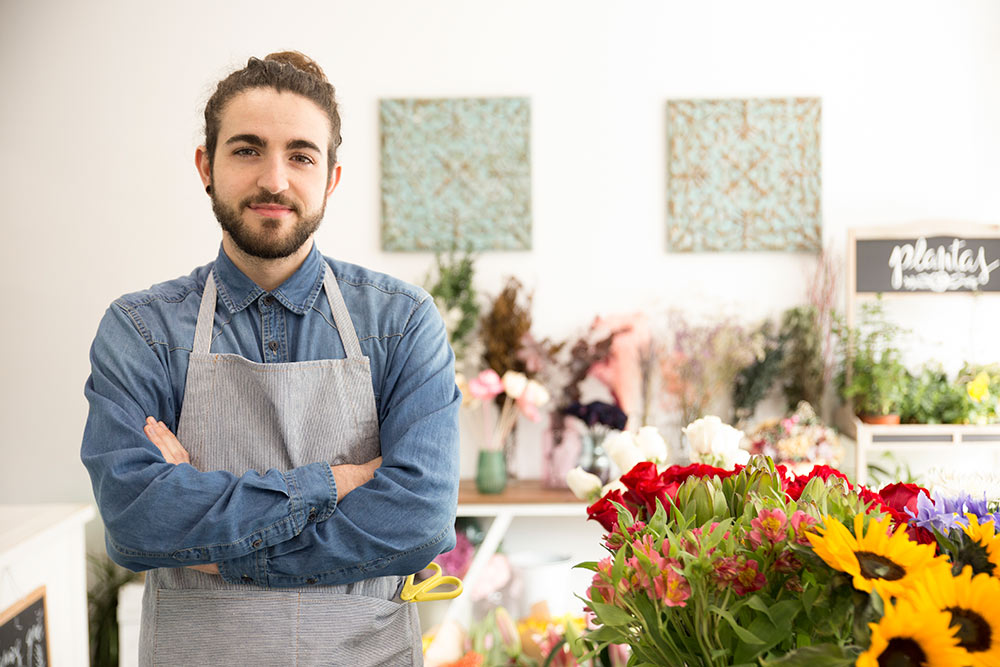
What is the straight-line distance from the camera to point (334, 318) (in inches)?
62.3

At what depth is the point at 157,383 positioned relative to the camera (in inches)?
58.6

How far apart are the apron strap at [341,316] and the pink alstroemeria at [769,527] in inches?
38.1

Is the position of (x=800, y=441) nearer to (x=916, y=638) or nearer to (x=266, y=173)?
(x=266, y=173)

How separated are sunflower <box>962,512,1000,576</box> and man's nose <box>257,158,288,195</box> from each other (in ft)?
3.86

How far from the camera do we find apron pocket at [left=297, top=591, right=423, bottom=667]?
1428mm

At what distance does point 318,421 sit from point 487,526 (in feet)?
6.23

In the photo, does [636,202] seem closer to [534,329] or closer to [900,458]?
[534,329]

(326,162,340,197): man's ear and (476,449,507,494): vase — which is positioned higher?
(326,162,340,197): man's ear

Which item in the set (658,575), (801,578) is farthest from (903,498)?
(658,575)

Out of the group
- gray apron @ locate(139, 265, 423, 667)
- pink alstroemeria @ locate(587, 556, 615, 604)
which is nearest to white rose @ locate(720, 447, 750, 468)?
pink alstroemeria @ locate(587, 556, 615, 604)

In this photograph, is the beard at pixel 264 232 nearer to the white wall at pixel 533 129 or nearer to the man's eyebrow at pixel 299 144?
the man's eyebrow at pixel 299 144

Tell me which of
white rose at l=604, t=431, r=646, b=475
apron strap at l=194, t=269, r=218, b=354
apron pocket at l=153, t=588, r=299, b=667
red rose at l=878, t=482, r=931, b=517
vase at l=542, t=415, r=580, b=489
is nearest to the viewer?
red rose at l=878, t=482, r=931, b=517

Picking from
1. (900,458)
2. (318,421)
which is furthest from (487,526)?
(318,421)

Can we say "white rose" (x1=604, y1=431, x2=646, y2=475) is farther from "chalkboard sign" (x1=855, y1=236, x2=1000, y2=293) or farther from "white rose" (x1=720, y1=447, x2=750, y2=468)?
"chalkboard sign" (x1=855, y1=236, x2=1000, y2=293)
